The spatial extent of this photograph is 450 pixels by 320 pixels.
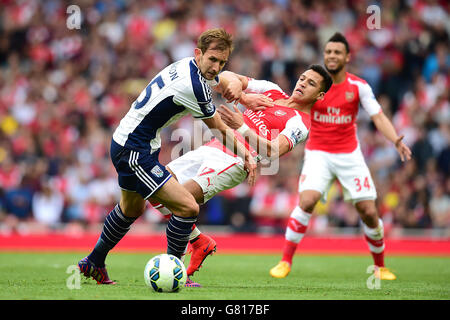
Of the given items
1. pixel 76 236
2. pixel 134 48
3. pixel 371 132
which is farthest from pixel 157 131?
pixel 134 48

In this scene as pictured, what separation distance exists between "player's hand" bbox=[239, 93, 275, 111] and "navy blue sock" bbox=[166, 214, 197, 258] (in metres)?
1.77

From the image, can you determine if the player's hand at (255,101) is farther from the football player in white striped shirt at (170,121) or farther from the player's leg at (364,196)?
the player's leg at (364,196)

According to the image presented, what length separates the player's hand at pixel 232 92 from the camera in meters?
6.94

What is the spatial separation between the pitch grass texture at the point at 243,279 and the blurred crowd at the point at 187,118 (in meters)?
3.45

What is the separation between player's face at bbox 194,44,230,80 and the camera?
622cm

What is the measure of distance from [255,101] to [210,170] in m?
0.97

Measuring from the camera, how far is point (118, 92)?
17234 millimetres

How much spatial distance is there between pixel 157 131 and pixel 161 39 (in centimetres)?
1276

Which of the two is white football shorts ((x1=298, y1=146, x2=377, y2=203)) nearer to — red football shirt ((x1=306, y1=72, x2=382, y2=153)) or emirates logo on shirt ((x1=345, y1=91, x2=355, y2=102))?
red football shirt ((x1=306, y1=72, x2=382, y2=153))

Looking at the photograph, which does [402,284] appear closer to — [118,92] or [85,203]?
[85,203]

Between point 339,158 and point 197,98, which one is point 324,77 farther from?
point 197,98

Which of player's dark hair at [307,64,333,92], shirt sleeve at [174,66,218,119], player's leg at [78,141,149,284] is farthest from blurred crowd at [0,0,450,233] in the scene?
shirt sleeve at [174,66,218,119]

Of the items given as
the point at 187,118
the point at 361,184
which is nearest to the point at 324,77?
the point at 361,184

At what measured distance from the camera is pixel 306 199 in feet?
27.6
